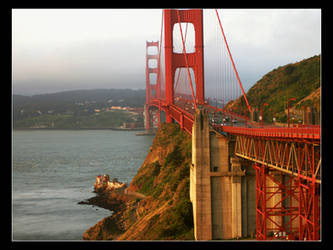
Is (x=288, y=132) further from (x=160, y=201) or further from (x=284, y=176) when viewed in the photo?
(x=160, y=201)

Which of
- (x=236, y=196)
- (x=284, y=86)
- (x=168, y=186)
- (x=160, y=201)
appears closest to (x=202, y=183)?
(x=236, y=196)

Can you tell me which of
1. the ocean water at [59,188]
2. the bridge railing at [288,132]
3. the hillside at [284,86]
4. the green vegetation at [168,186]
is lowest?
the ocean water at [59,188]

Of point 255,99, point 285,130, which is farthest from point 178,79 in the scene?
point 285,130

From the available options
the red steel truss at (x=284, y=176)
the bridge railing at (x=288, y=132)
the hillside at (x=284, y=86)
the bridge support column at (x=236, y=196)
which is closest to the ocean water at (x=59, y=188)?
the red steel truss at (x=284, y=176)

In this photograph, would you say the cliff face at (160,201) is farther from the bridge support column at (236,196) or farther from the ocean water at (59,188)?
the ocean water at (59,188)
